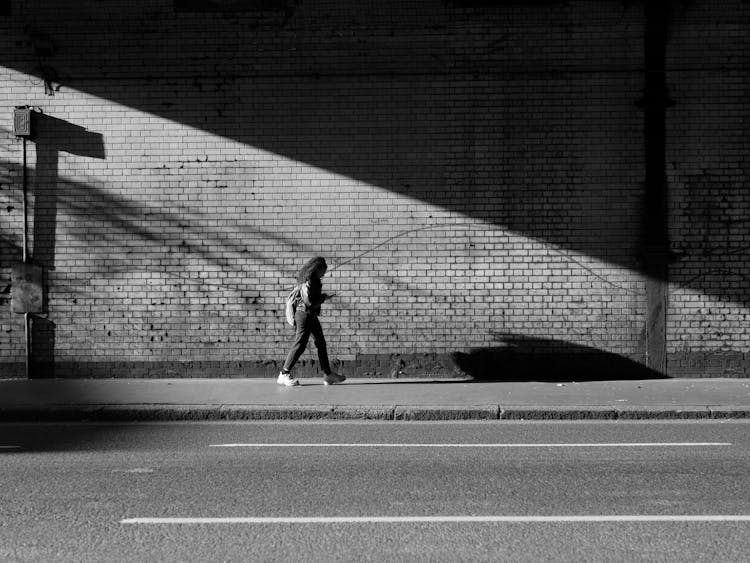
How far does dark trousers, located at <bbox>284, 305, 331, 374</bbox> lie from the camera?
1170 cm

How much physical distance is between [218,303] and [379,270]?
7.69 ft

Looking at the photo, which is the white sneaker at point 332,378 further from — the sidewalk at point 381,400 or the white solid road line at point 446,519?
the white solid road line at point 446,519

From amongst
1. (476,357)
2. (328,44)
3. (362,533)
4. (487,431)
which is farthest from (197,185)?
(362,533)

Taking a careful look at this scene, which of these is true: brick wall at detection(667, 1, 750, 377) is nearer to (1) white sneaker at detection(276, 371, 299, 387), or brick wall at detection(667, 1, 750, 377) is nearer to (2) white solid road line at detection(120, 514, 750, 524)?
(1) white sneaker at detection(276, 371, 299, 387)

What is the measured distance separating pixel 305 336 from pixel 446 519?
6383 mm

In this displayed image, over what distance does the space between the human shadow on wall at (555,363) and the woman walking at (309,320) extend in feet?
7.42

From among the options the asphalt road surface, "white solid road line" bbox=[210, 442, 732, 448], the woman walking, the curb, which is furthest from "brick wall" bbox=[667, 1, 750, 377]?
the woman walking

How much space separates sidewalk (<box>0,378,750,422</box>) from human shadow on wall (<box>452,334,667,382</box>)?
0.42m

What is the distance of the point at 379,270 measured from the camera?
12.6 meters

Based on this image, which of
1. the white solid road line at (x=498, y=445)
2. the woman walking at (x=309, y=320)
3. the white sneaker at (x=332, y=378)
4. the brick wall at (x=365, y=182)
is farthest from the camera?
the brick wall at (x=365, y=182)

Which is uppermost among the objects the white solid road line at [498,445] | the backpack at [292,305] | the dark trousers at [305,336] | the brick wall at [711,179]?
the brick wall at [711,179]

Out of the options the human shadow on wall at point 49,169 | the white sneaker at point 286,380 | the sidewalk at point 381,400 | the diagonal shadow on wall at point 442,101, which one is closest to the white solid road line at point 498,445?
the sidewalk at point 381,400

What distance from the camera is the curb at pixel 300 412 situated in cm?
991

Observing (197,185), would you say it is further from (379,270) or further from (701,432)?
(701,432)
